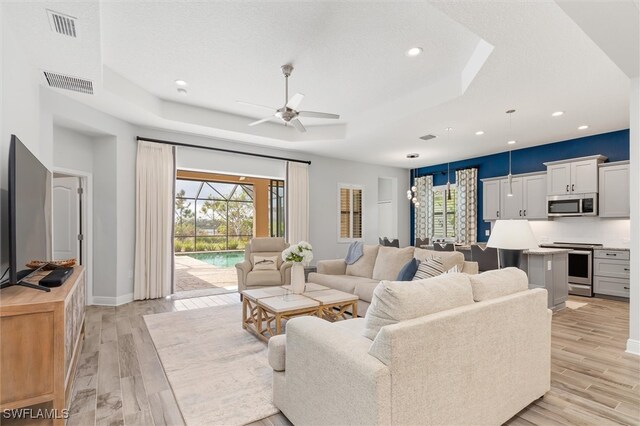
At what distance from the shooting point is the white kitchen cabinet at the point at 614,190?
5305 mm

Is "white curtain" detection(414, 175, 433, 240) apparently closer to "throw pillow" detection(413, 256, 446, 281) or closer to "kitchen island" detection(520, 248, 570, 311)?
"kitchen island" detection(520, 248, 570, 311)

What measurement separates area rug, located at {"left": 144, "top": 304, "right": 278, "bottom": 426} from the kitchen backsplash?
20.6ft

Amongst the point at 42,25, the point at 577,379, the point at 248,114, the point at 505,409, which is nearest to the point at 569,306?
the point at 577,379

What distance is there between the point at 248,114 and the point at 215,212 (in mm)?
6840

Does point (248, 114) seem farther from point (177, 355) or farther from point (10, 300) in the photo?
point (10, 300)

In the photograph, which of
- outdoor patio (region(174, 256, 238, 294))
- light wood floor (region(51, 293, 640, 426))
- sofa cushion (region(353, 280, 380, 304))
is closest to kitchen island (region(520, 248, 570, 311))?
light wood floor (region(51, 293, 640, 426))

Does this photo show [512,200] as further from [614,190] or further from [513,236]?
[513,236]

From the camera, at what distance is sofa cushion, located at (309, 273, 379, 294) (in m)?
4.37

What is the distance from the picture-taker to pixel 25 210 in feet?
7.61

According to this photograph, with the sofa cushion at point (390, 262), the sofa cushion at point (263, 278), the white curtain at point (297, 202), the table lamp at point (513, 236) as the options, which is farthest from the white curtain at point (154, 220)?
the table lamp at point (513, 236)

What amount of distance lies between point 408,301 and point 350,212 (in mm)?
6430

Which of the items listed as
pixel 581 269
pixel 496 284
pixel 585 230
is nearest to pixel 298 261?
pixel 496 284

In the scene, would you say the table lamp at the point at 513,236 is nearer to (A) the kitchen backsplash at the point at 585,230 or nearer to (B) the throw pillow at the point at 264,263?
(B) the throw pillow at the point at 264,263

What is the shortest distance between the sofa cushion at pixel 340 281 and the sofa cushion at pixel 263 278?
53cm
